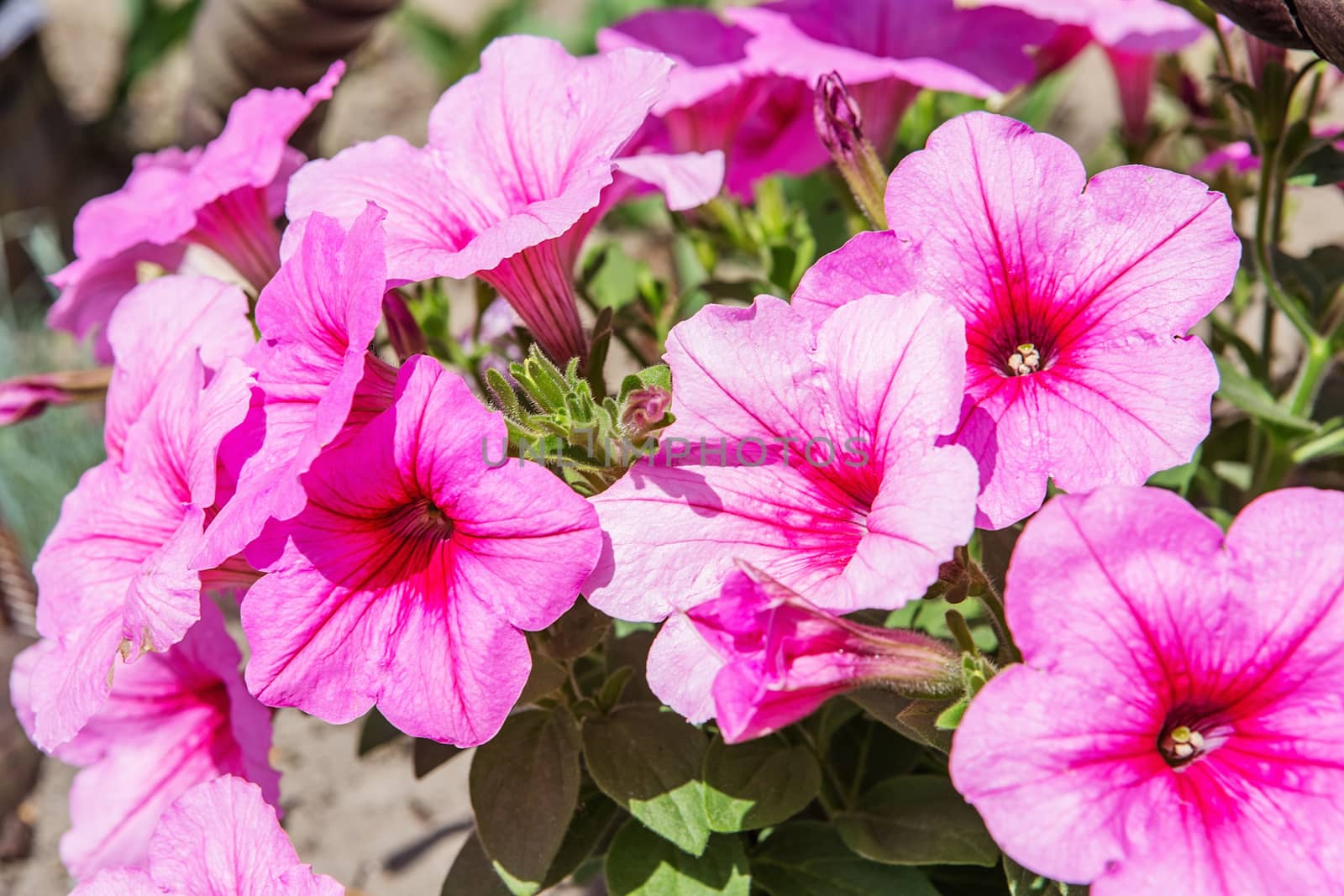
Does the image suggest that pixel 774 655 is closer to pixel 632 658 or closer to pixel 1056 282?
pixel 1056 282

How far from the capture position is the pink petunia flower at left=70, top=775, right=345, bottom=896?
1026mm

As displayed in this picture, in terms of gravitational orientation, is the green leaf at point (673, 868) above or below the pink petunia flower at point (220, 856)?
below

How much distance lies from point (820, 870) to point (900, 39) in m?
1.06

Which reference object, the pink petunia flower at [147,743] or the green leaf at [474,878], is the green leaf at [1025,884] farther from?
the pink petunia flower at [147,743]

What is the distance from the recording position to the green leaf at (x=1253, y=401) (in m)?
1.29

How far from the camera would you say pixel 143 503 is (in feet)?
3.74

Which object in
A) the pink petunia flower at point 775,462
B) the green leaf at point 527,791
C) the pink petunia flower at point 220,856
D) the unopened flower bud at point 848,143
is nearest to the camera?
the pink petunia flower at point 775,462

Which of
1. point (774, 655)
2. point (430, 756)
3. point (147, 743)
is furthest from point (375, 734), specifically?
point (774, 655)

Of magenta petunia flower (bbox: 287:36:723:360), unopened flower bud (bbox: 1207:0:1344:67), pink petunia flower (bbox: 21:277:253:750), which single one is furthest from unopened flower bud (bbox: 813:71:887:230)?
pink petunia flower (bbox: 21:277:253:750)

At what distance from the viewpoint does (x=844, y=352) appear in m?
0.95

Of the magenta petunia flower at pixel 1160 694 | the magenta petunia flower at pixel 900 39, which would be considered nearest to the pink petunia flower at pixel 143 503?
the magenta petunia flower at pixel 1160 694

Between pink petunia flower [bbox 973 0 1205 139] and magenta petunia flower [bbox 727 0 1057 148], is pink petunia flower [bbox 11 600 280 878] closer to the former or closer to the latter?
magenta petunia flower [bbox 727 0 1057 148]

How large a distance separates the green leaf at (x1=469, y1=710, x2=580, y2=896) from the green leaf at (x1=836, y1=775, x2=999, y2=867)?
0.29 metres

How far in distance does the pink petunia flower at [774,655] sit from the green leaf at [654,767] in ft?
0.80
